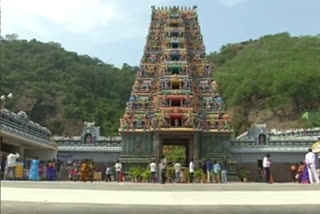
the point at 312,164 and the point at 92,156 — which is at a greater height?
the point at 92,156

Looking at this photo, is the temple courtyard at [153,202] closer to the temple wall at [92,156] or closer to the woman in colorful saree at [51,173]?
the woman in colorful saree at [51,173]

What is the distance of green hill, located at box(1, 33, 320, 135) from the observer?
7125 centimetres

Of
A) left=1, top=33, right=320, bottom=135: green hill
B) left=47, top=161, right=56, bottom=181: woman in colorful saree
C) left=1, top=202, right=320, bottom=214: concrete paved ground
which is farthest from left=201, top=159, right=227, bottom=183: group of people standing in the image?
left=1, top=33, right=320, bottom=135: green hill

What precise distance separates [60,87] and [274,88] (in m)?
35.7

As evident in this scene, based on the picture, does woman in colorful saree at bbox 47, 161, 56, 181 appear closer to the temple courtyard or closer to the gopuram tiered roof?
the gopuram tiered roof

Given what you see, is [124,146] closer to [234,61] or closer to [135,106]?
[135,106]

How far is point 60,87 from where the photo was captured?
77250 mm

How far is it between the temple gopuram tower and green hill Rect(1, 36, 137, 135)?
85.0ft

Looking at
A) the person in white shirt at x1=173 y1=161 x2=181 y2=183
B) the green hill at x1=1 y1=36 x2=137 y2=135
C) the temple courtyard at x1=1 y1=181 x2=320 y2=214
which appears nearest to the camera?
the temple courtyard at x1=1 y1=181 x2=320 y2=214

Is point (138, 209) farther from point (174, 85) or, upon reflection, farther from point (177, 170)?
point (174, 85)

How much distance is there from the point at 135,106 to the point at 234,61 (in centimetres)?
6573

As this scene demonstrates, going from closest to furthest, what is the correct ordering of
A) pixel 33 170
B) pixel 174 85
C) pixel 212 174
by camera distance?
pixel 33 170 < pixel 212 174 < pixel 174 85

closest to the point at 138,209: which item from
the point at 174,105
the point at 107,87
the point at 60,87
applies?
the point at 174,105

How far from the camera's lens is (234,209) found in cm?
929
